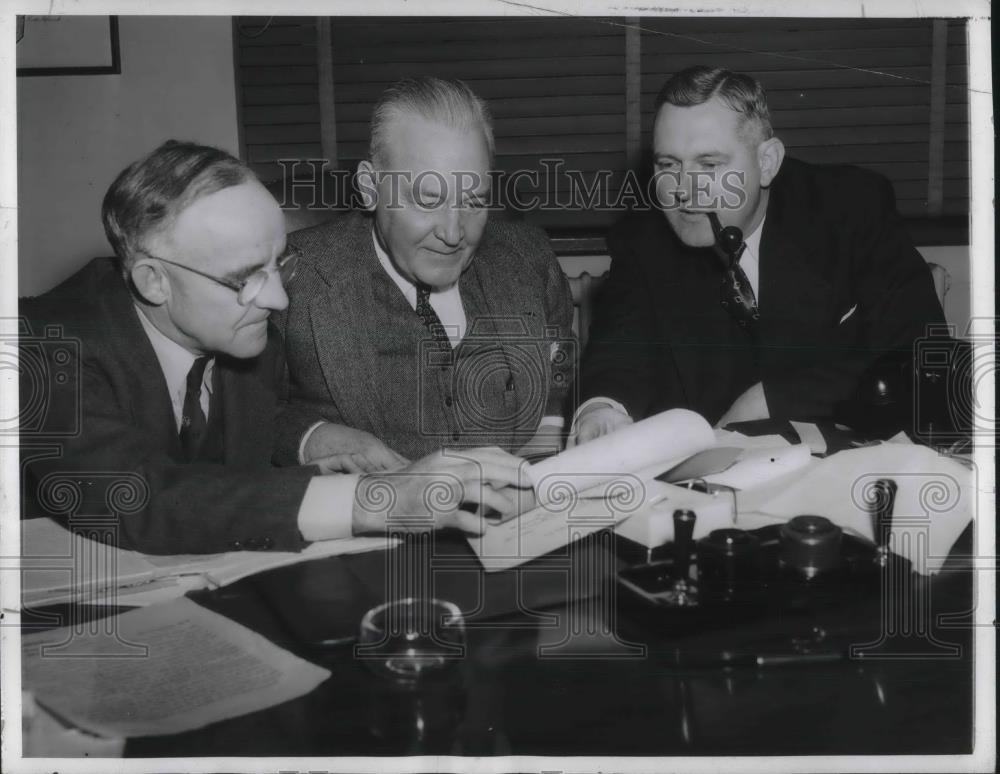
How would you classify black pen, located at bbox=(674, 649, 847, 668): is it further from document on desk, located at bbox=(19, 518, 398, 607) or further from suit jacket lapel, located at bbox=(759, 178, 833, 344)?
suit jacket lapel, located at bbox=(759, 178, 833, 344)

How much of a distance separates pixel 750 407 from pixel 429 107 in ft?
2.88

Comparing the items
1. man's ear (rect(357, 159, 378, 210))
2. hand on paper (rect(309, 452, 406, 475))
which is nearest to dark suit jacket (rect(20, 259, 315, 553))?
hand on paper (rect(309, 452, 406, 475))

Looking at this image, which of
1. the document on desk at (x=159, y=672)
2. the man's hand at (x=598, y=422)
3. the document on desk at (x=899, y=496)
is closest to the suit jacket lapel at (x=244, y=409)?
the document on desk at (x=159, y=672)

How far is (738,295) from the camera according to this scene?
1.85 m

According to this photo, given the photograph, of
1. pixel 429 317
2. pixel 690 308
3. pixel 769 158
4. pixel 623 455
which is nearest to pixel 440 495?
pixel 623 455

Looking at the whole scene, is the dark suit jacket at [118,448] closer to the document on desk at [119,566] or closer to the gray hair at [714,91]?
the document on desk at [119,566]

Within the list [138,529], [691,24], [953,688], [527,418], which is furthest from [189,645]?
[691,24]

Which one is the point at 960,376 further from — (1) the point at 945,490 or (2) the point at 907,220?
(2) the point at 907,220

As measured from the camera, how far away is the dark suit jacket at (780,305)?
1743mm

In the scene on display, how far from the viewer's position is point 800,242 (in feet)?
6.04

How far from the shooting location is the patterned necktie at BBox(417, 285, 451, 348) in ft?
5.50

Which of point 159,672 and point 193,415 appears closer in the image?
point 159,672

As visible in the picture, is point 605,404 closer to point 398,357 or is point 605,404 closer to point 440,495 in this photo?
point 398,357

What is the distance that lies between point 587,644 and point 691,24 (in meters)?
2.25
